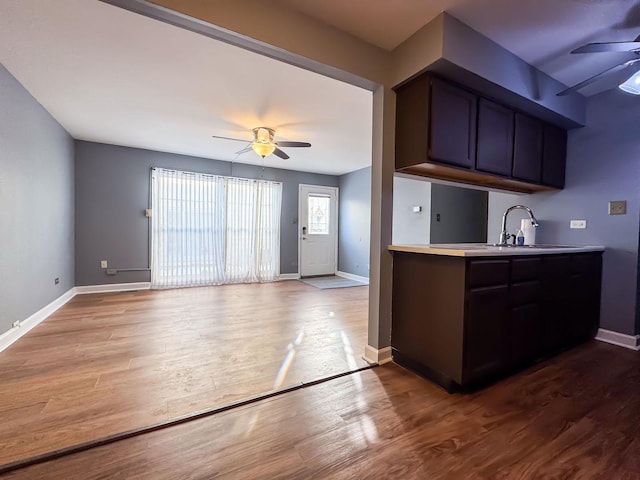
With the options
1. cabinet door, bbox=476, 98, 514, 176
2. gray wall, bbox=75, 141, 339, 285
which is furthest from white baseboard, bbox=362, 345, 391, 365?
gray wall, bbox=75, 141, 339, 285

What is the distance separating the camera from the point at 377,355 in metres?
2.16

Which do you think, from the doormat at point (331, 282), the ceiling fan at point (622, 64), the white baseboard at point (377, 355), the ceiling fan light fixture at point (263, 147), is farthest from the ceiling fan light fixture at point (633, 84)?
the doormat at point (331, 282)

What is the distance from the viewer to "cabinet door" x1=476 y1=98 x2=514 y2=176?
2.23m

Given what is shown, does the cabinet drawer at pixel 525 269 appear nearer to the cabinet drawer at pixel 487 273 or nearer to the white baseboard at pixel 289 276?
the cabinet drawer at pixel 487 273

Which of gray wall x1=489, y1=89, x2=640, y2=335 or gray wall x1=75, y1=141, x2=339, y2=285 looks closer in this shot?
gray wall x1=489, y1=89, x2=640, y2=335

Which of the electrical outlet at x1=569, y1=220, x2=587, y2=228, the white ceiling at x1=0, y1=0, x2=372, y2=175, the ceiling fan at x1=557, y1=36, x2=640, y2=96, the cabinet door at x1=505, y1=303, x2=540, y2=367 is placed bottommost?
the cabinet door at x1=505, y1=303, x2=540, y2=367

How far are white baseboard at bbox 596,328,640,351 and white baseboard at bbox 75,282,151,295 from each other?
6.14 meters

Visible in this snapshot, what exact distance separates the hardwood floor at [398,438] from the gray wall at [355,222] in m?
4.03

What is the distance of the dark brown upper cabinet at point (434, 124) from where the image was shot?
1943 millimetres

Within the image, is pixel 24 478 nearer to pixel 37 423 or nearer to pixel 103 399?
pixel 37 423

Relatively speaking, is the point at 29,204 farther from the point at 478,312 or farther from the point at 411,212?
the point at 411,212

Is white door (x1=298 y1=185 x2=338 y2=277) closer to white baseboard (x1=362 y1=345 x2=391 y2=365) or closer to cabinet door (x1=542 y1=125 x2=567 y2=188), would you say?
white baseboard (x1=362 y1=345 x2=391 y2=365)

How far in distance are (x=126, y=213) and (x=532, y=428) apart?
5610mm

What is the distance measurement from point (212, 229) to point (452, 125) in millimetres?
4496
